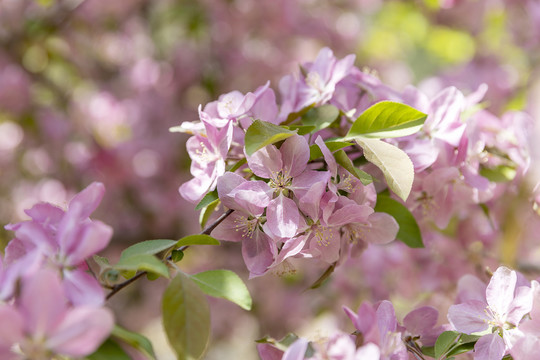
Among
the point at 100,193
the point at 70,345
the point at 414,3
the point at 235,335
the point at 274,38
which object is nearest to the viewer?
the point at 70,345

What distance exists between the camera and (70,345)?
1.43 ft

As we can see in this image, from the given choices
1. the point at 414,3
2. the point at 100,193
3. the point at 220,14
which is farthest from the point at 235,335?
the point at 100,193

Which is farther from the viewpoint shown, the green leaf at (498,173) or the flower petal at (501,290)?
the green leaf at (498,173)

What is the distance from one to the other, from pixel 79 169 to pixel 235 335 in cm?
109

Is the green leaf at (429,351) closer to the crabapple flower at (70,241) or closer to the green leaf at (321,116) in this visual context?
A: the green leaf at (321,116)

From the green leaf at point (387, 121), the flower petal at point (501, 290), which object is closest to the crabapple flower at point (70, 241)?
the green leaf at point (387, 121)

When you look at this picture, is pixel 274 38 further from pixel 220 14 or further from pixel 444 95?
pixel 444 95

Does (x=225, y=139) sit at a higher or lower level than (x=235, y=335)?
higher

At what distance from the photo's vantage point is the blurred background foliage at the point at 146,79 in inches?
75.2

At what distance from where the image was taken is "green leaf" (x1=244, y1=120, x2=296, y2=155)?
1.96 ft

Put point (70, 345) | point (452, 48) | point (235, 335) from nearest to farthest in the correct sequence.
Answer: point (70, 345)
point (235, 335)
point (452, 48)

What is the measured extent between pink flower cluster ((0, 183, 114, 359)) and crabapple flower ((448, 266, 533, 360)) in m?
0.42

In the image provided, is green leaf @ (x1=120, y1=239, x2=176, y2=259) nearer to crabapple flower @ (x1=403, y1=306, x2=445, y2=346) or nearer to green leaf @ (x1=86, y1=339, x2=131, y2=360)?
green leaf @ (x1=86, y1=339, x2=131, y2=360)

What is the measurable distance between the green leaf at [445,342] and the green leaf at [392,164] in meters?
0.18
